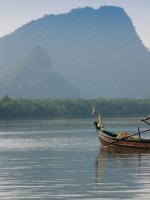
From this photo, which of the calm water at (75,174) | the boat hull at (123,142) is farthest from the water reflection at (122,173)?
the boat hull at (123,142)

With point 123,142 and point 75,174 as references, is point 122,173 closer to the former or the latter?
point 75,174

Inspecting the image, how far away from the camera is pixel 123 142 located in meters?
56.6

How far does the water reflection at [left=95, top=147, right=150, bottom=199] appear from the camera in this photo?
27531 mm

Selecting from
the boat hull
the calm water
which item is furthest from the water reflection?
the boat hull

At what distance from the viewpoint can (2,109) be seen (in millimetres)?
192000

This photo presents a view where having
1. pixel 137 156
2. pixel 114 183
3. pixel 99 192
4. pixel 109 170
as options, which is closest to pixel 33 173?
pixel 109 170

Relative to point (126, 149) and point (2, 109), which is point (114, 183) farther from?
point (2, 109)

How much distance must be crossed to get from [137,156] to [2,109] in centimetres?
14594

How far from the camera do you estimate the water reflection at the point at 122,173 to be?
90.3ft

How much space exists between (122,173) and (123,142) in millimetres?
21186

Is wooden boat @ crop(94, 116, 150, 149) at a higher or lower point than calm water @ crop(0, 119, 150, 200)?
higher

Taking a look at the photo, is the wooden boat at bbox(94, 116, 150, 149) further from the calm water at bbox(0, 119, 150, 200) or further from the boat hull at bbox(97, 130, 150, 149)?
the calm water at bbox(0, 119, 150, 200)

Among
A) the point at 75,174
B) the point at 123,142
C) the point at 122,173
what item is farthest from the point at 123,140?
the point at 75,174

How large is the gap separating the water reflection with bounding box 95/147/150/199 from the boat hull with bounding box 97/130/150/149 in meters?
0.58
